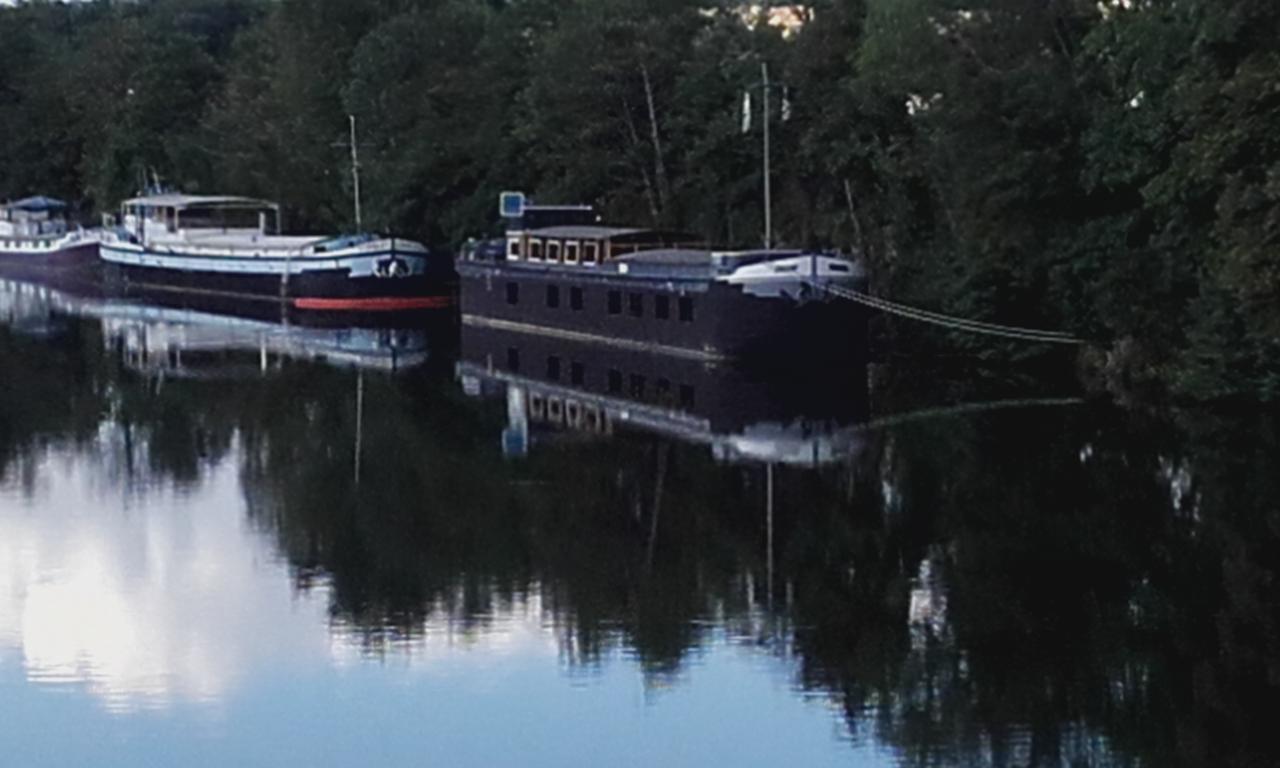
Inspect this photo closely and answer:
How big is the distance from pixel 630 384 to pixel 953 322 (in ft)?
16.2

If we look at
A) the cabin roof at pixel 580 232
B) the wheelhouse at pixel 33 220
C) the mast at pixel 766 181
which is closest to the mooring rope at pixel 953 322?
the mast at pixel 766 181

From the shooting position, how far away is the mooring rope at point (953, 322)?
32469 mm

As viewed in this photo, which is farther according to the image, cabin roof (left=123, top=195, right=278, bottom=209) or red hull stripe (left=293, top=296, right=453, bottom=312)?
cabin roof (left=123, top=195, right=278, bottom=209)

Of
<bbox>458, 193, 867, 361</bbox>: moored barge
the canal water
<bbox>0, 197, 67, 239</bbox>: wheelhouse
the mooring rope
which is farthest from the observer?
<bbox>0, 197, 67, 239</bbox>: wheelhouse

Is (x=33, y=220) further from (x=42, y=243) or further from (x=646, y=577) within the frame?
(x=646, y=577)

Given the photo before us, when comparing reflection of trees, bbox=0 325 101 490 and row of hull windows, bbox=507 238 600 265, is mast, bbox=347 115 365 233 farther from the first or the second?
row of hull windows, bbox=507 238 600 265

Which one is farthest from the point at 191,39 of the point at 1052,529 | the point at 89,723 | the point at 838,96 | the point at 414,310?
the point at 89,723

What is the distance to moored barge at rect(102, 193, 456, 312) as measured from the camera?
4622 centimetres

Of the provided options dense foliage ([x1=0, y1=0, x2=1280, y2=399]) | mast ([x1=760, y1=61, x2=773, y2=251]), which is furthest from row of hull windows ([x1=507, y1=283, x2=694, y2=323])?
dense foliage ([x1=0, y1=0, x2=1280, y2=399])

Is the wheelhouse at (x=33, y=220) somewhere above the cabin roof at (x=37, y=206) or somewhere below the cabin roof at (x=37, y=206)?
below

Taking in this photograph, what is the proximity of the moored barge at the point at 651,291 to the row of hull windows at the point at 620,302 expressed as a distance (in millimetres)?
16

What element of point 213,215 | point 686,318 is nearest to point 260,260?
point 213,215

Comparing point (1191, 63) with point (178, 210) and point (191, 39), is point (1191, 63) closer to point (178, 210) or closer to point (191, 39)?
point (178, 210)

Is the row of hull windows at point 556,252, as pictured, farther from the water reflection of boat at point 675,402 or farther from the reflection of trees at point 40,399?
the reflection of trees at point 40,399
